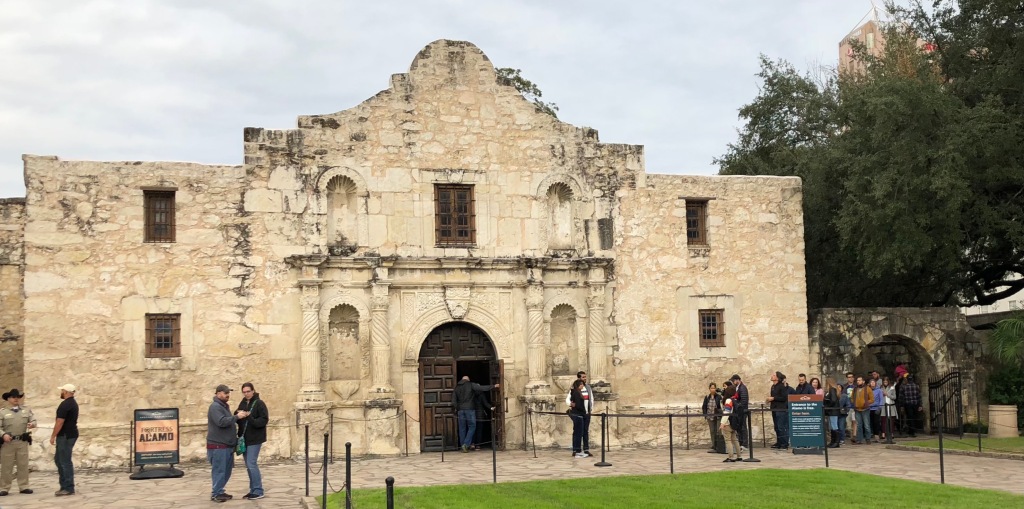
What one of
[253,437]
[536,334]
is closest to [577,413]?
[536,334]

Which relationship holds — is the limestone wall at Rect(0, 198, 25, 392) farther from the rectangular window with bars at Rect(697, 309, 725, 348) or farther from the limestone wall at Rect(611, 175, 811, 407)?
the rectangular window with bars at Rect(697, 309, 725, 348)

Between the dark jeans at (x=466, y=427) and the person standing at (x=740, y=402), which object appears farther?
the dark jeans at (x=466, y=427)

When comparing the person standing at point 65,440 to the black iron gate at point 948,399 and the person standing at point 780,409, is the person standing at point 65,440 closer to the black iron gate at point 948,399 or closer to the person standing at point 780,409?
the person standing at point 780,409

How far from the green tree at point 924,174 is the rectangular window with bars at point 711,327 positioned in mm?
3619

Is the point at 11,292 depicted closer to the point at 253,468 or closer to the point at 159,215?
the point at 159,215

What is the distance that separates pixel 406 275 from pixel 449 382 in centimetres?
233

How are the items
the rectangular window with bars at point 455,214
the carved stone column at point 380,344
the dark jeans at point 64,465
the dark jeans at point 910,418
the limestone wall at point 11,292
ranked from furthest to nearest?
1. the dark jeans at point 910,418
2. the limestone wall at point 11,292
3. the rectangular window with bars at point 455,214
4. the carved stone column at point 380,344
5. the dark jeans at point 64,465

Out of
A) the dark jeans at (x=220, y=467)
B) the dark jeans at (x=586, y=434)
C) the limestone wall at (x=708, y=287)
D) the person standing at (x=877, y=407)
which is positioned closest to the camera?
the dark jeans at (x=220, y=467)

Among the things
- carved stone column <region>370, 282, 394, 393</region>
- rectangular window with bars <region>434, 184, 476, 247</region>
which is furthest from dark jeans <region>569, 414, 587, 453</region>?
rectangular window with bars <region>434, 184, 476, 247</region>

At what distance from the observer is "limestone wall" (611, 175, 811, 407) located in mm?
22328

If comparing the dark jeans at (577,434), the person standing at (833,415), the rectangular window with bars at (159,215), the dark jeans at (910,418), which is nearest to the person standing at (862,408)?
the person standing at (833,415)

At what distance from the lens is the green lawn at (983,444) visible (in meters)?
19.7

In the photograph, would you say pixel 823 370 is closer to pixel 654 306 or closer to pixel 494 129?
pixel 654 306

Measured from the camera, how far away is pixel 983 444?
2088 cm
